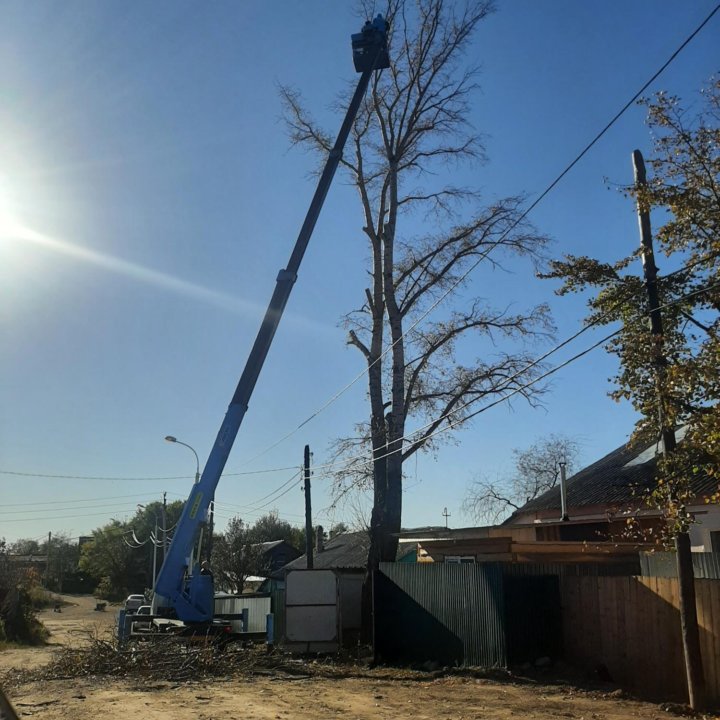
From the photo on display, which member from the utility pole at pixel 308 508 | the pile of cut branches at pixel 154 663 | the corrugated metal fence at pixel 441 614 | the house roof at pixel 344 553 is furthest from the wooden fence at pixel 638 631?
the house roof at pixel 344 553

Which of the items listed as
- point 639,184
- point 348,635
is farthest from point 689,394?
point 348,635

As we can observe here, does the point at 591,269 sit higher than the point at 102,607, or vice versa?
the point at 591,269

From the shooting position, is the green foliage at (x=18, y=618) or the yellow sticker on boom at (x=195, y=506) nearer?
the yellow sticker on boom at (x=195, y=506)

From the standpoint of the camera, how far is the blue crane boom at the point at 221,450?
17.9 metres

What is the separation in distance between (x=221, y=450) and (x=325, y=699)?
743 centimetres

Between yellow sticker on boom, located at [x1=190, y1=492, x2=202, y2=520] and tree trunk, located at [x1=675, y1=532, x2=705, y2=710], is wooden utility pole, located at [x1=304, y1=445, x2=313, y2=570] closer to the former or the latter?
yellow sticker on boom, located at [x1=190, y1=492, x2=202, y2=520]

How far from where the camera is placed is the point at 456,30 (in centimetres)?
2586

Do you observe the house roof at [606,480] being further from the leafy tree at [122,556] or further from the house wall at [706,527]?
the leafy tree at [122,556]

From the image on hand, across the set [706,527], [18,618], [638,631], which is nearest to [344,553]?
[18,618]

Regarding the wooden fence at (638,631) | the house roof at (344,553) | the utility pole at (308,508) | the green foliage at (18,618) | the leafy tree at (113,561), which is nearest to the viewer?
the wooden fence at (638,631)

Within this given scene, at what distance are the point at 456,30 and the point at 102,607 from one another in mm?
53684

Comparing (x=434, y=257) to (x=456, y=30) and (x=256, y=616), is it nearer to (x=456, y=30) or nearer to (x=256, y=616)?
(x=456, y=30)

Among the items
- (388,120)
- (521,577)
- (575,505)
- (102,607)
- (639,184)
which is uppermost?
(388,120)

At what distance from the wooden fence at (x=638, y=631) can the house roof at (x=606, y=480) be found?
22.0 feet
